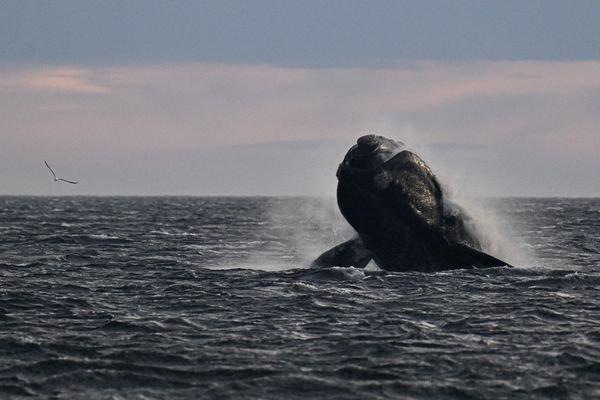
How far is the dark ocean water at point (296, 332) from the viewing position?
13.4 meters

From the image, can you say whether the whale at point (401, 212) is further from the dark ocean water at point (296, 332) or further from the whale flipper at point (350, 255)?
the dark ocean water at point (296, 332)

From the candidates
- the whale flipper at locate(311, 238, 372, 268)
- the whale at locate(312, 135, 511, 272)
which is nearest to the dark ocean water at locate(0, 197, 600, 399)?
the whale flipper at locate(311, 238, 372, 268)

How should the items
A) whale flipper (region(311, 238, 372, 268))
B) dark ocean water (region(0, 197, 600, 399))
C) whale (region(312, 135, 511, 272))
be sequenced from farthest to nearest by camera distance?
whale flipper (region(311, 238, 372, 268)) < whale (region(312, 135, 511, 272)) < dark ocean water (region(0, 197, 600, 399))

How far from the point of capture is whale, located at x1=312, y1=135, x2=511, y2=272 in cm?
2180

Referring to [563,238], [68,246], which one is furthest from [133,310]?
[563,238]

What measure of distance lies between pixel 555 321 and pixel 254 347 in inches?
227

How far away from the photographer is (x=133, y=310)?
64.0 ft

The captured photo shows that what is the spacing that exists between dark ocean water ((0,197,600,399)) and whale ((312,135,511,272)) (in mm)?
566

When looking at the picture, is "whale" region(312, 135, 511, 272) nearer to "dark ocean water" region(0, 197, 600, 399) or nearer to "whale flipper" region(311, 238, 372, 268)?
"whale flipper" region(311, 238, 372, 268)

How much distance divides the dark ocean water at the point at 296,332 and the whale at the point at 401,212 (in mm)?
566

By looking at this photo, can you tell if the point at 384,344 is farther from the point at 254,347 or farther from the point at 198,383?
the point at 198,383

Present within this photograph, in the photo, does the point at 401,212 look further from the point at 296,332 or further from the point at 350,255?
the point at 296,332

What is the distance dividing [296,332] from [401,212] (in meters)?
5.90

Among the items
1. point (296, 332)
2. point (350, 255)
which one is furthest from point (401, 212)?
point (296, 332)
